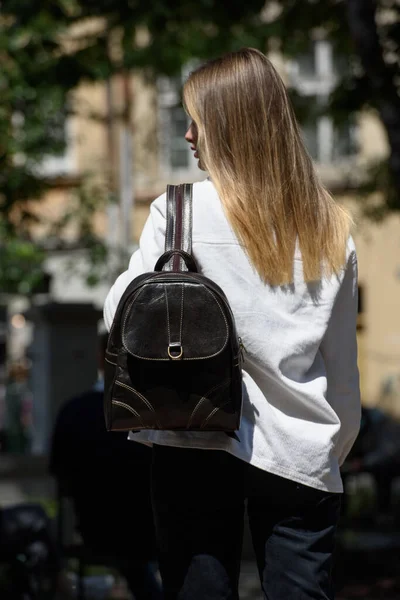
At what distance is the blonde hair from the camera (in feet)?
8.48

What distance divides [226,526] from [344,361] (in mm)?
476

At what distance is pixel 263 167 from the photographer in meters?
2.65

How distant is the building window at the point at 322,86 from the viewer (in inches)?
727

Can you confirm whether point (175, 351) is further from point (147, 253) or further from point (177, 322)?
point (147, 253)

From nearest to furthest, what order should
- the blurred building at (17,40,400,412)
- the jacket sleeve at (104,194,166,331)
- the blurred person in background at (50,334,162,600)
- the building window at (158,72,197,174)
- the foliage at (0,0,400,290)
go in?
1. the jacket sleeve at (104,194,166,331)
2. the blurred person in background at (50,334,162,600)
3. the foliage at (0,0,400,290)
4. the blurred building at (17,40,400,412)
5. the building window at (158,72,197,174)

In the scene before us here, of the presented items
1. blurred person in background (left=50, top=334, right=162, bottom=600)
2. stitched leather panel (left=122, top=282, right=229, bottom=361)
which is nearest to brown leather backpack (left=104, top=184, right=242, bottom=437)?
stitched leather panel (left=122, top=282, right=229, bottom=361)

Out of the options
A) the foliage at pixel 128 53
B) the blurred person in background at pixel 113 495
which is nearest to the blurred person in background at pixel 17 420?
the foliage at pixel 128 53

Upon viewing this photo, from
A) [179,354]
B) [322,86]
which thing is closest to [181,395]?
[179,354]

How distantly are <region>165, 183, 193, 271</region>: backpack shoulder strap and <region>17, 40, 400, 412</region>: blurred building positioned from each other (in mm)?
14463

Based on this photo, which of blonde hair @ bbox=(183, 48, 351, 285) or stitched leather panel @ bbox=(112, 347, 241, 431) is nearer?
stitched leather panel @ bbox=(112, 347, 241, 431)

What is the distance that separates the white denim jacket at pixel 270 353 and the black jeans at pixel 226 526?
4 centimetres

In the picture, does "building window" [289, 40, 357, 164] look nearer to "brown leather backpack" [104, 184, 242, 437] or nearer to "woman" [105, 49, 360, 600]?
"woman" [105, 49, 360, 600]

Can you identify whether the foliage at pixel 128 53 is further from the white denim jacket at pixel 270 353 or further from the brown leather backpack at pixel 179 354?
the brown leather backpack at pixel 179 354

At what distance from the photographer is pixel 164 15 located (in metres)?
8.33
